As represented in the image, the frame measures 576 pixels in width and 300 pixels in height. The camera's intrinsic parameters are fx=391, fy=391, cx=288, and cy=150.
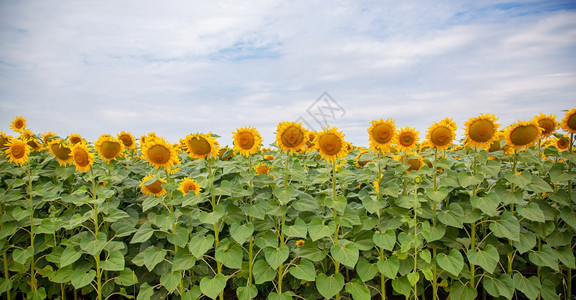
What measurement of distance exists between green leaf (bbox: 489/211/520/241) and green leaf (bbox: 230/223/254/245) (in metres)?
2.36

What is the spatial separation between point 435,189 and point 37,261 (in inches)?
184

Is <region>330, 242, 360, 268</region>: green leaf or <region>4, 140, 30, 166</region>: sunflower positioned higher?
<region>4, 140, 30, 166</region>: sunflower

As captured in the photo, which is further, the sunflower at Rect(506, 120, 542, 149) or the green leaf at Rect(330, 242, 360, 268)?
the sunflower at Rect(506, 120, 542, 149)

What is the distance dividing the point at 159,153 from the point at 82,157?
3.42 feet

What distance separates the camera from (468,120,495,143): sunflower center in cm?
395

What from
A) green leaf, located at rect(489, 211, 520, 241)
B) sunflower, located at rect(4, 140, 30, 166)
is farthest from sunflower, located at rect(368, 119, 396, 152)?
sunflower, located at rect(4, 140, 30, 166)

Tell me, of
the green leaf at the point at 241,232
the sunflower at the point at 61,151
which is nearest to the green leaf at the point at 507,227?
the green leaf at the point at 241,232

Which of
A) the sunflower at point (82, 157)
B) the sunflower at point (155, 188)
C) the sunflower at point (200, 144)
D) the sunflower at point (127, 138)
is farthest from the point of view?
the sunflower at point (127, 138)

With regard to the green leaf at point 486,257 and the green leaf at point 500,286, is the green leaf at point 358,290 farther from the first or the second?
the green leaf at point 500,286

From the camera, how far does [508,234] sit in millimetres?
3771

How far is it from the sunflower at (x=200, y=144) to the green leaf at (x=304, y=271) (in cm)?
136

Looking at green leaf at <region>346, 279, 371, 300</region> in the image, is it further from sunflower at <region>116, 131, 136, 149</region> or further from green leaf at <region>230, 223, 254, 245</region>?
sunflower at <region>116, 131, 136, 149</region>

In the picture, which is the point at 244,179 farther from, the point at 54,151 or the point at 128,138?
the point at 128,138

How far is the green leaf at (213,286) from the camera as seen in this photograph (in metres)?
3.55
